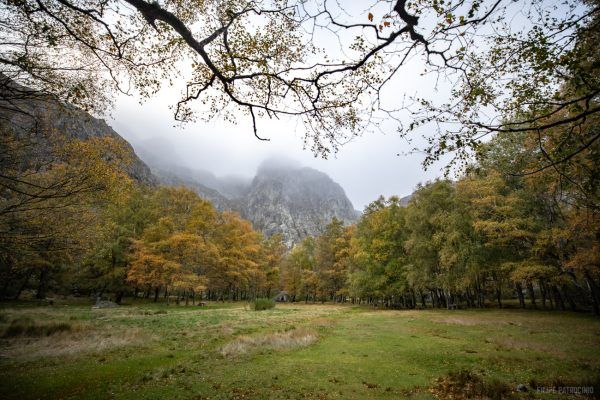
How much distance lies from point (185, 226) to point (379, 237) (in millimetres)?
28465

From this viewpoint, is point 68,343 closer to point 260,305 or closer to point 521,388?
point 521,388

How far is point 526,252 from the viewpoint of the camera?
95.7 feet

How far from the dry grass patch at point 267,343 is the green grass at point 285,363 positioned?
0.15 meters

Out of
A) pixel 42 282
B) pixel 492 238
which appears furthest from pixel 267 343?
pixel 42 282

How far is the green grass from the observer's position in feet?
27.9

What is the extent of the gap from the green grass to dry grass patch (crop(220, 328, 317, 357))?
147 millimetres

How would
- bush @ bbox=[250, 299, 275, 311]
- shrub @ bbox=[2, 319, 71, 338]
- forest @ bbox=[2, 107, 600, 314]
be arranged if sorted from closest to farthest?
shrub @ bbox=[2, 319, 71, 338] < forest @ bbox=[2, 107, 600, 314] < bush @ bbox=[250, 299, 275, 311]

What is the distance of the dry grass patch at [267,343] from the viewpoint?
13070mm

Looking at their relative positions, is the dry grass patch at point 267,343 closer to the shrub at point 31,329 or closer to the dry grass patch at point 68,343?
the dry grass patch at point 68,343

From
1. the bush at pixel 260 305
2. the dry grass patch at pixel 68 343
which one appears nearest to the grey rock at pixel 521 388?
the dry grass patch at pixel 68 343

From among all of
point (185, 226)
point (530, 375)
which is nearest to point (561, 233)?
point (530, 375)

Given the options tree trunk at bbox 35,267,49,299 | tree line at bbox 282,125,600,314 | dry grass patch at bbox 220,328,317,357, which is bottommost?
dry grass patch at bbox 220,328,317,357

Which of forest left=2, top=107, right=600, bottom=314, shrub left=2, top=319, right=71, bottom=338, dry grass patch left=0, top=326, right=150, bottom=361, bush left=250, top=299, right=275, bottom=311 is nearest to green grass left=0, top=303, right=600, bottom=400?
dry grass patch left=0, top=326, right=150, bottom=361

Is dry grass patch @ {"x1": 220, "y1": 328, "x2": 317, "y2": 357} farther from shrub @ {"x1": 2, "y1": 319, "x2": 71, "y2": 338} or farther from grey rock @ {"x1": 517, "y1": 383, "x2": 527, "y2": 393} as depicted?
shrub @ {"x1": 2, "y1": 319, "x2": 71, "y2": 338}
